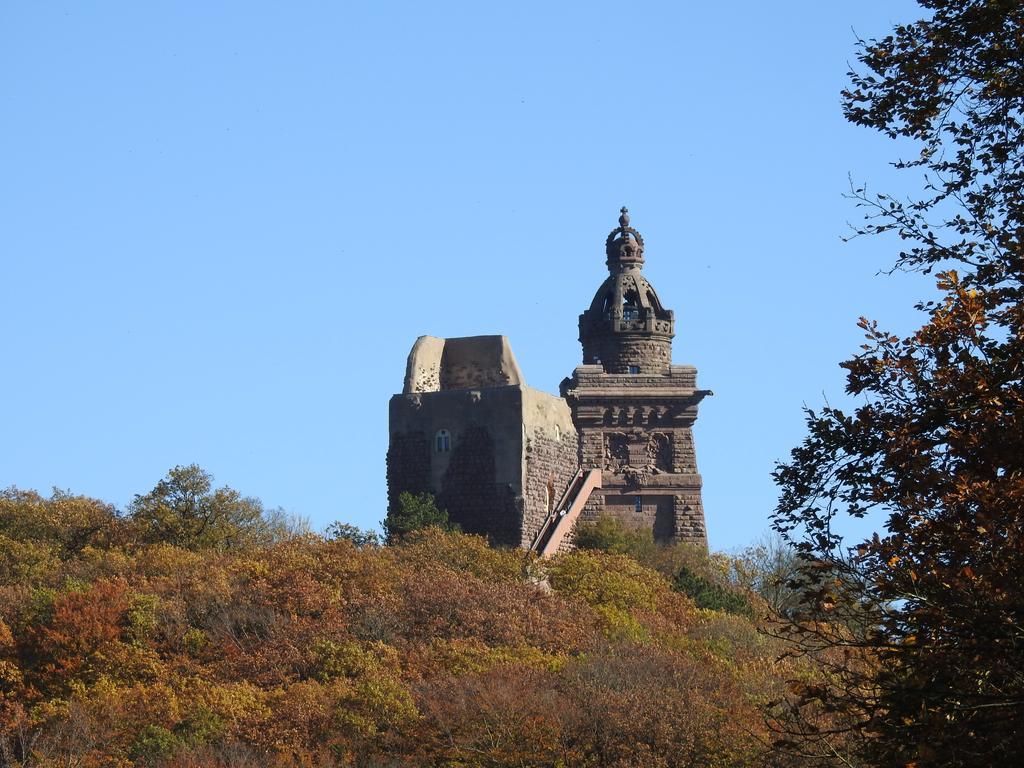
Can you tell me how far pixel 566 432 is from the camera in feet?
151

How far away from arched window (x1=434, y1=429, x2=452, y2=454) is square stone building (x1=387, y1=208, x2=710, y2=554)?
23 mm

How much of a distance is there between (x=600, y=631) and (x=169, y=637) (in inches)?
328

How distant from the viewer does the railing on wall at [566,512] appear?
145ft

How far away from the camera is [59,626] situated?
37.2 m

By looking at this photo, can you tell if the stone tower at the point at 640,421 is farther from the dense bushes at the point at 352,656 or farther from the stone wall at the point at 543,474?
the dense bushes at the point at 352,656

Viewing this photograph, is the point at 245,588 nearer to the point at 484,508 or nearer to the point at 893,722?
the point at 484,508

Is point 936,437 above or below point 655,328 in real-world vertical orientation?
below

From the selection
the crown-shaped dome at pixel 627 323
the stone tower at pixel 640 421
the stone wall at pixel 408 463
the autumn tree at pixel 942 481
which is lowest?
the autumn tree at pixel 942 481

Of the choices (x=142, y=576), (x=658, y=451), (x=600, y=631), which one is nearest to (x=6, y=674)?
(x=142, y=576)

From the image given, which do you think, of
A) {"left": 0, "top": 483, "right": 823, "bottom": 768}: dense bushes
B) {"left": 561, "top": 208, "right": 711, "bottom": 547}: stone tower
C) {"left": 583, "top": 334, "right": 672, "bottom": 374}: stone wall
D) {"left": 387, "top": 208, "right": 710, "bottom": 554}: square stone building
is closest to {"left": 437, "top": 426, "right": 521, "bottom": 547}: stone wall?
{"left": 387, "top": 208, "right": 710, "bottom": 554}: square stone building

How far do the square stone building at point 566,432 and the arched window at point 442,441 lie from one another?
0.9 inches

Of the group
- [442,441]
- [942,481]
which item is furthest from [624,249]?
[942,481]

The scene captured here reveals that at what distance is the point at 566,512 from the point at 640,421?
Answer: 18.8 feet

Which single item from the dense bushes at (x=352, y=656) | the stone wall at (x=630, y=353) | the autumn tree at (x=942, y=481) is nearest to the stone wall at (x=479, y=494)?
the dense bushes at (x=352, y=656)
